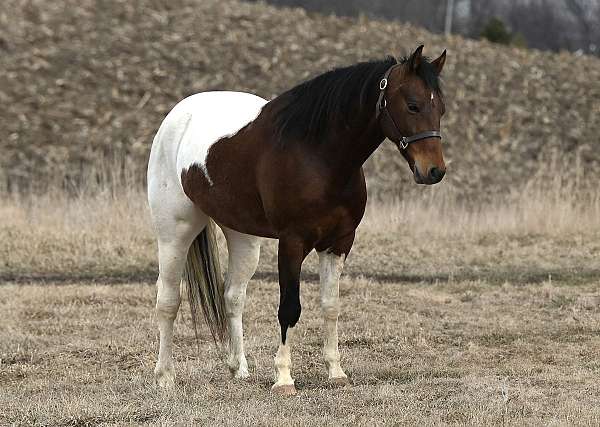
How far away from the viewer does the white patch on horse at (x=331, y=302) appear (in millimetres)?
6461

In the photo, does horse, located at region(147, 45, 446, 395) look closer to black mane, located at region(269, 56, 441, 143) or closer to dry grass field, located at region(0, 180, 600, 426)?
black mane, located at region(269, 56, 441, 143)

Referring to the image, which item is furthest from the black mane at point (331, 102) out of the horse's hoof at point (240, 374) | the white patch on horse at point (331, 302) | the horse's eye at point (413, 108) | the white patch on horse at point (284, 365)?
the horse's hoof at point (240, 374)

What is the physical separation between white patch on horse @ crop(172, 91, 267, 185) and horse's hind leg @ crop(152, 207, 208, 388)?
1.12 ft

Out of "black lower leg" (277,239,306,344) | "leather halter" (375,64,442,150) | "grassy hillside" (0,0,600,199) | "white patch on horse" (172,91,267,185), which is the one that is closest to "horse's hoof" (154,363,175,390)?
"black lower leg" (277,239,306,344)

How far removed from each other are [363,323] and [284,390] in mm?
2837

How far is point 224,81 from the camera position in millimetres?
24281

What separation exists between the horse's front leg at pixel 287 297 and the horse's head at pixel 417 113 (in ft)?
2.74

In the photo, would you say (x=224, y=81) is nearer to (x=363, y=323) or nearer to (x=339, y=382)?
(x=363, y=323)

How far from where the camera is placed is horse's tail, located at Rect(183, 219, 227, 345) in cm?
735

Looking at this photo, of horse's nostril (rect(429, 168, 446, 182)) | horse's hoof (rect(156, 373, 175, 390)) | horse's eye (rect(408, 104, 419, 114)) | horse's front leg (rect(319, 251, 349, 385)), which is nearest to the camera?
horse's nostril (rect(429, 168, 446, 182))

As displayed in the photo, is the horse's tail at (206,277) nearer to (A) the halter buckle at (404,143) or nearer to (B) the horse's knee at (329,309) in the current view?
(B) the horse's knee at (329,309)

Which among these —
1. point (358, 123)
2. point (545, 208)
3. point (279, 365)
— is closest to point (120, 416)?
point (279, 365)

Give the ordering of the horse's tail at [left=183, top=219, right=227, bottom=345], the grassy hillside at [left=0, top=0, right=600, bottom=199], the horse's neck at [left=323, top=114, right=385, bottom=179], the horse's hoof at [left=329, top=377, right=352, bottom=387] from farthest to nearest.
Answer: the grassy hillside at [left=0, top=0, right=600, bottom=199], the horse's tail at [left=183, top=219, right=227, bottom=345], the horse's hoof at [left=329, top=377, right=352, bottom=387], the horse's neck at [left=323, top=114, right=385, bottom=179]

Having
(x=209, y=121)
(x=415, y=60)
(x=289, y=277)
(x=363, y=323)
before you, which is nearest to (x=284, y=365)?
(x=289, y=277)
